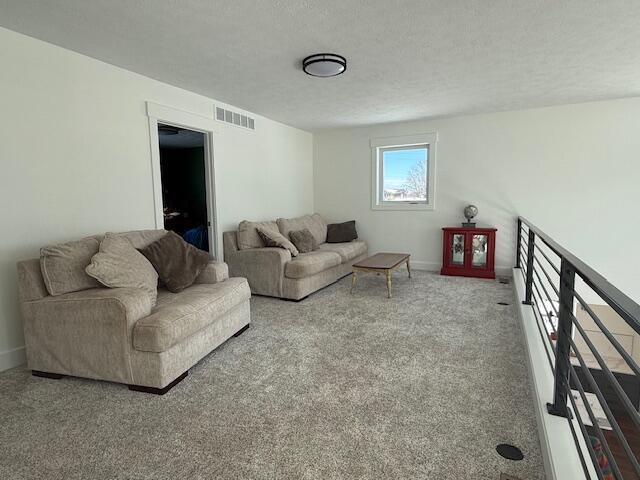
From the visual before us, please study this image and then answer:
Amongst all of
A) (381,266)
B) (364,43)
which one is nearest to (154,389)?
(381,266)

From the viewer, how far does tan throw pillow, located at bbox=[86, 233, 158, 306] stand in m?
2.28

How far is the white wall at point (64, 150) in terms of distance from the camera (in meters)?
2.50

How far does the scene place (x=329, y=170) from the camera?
6.30m

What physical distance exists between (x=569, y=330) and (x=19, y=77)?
12.1ft

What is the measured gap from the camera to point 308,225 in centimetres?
547

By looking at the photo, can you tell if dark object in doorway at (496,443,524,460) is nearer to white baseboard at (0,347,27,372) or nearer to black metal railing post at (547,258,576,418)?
black metal railing post at (547,258,576,418)

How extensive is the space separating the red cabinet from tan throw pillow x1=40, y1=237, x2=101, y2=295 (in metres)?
4.41

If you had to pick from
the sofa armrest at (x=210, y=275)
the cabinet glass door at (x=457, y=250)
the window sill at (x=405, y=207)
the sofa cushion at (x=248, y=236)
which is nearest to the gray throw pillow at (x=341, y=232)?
the window sill at (x=405, y=207)

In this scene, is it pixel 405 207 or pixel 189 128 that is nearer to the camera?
pixel 189 128

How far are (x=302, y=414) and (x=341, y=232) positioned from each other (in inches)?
159

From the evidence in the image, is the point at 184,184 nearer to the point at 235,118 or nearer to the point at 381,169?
the point at 235,118

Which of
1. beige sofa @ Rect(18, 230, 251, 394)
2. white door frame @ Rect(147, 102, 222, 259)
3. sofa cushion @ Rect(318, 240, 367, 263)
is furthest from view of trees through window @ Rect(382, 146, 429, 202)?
beige sofa @ Rect(18, 230, 251, 394)

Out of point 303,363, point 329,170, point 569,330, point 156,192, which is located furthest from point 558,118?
point 156,192

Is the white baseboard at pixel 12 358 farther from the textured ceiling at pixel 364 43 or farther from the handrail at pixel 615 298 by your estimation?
the handrail at pixel 615 298
